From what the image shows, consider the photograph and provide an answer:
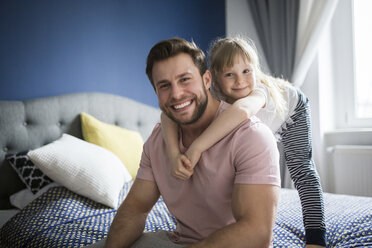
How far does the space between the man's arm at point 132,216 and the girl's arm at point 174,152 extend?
195 millimetres

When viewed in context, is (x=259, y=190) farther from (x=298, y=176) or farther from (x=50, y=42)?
(x=50, y=42)

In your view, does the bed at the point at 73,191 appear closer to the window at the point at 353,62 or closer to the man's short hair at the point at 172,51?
the man's short hair at the point at 172,51

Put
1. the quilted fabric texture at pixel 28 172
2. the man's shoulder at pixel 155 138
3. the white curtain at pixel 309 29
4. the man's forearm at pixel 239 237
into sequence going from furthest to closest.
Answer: the white curtain at pixel 309 29 → the quilted fabric texture at pixel 28 172 → the man's shoulder at pixel 155 138 → the man's forearm at pixel 239 237

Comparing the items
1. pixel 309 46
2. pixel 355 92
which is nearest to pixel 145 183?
pixel 309 46

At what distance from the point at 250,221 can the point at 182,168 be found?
285 mm

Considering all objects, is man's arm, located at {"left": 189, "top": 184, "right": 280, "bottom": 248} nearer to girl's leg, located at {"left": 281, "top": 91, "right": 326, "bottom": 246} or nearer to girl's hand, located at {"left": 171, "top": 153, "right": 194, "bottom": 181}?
girl's hand, located at {"left": 171, "top": 153, "right": 194, "bottom": 181}

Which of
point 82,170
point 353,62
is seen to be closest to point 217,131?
point 82,170

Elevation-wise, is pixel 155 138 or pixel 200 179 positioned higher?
pixel 155 138

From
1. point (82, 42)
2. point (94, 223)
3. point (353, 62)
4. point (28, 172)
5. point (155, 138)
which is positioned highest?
point (82, 42)

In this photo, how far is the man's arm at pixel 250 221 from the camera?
0.94 meters

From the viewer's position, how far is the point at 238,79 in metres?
1.61

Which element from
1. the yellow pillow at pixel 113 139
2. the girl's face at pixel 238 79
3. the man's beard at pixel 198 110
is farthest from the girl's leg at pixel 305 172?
the yellow pillow at pixel 113 139

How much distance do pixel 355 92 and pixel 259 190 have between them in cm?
241

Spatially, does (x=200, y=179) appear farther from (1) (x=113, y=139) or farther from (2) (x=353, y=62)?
(2) (x=353, y=62)
